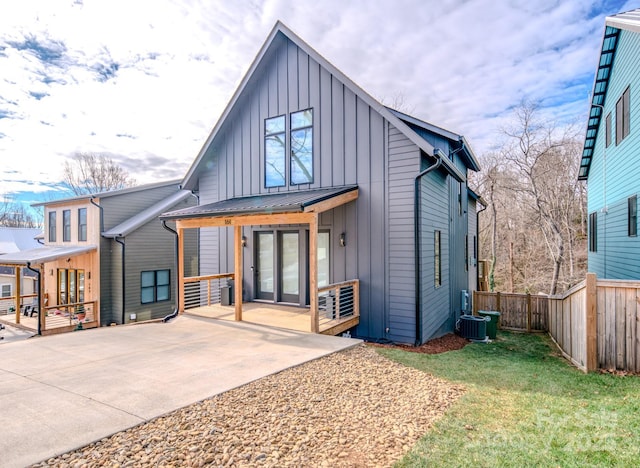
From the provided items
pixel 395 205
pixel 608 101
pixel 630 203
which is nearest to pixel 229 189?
pixel 395 205

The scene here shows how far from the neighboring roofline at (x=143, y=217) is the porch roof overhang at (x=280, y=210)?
679 centimetres

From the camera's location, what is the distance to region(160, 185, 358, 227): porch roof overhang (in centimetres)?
726

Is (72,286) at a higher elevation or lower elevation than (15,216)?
lower

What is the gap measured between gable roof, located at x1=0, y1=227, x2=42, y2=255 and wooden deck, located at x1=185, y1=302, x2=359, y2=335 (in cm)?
2073

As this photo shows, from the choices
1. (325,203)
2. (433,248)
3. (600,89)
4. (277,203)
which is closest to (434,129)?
(433,248)

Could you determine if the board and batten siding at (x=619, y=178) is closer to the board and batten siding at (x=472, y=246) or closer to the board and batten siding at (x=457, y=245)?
the board and batten siding at (x=457, y=245)

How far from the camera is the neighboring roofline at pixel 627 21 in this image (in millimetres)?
7654

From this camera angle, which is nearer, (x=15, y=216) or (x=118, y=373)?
(x=118, y=373)

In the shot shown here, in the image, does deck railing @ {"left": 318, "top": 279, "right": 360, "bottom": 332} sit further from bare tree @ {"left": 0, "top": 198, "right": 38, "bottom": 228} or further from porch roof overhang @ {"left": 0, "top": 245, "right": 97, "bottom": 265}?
bare tree @ {"left": 0, "top": 198, "right": 38, "bottom": 228}

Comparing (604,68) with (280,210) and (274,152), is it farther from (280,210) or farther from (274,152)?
(280,210)

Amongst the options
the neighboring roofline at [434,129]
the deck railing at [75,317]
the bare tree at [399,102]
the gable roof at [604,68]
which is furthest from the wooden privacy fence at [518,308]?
the deck railing at [75,317]

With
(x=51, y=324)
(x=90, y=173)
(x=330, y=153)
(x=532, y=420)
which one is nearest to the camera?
(x=532, y=420)

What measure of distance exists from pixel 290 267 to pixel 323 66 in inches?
202

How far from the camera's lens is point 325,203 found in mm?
7609
